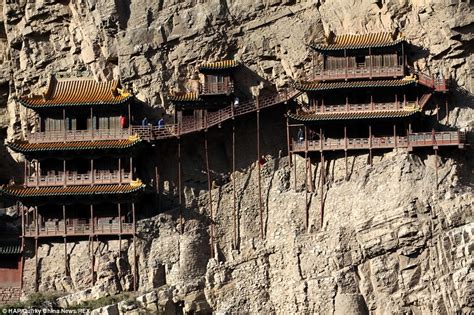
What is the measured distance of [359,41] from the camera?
8138cm

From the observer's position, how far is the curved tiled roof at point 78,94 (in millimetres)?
81062

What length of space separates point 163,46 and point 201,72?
2.67 m

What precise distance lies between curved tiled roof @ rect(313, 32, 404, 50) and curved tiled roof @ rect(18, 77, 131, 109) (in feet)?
37.9

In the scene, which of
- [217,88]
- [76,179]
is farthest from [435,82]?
[76,179]

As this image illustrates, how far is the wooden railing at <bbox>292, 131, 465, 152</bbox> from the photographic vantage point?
77.1 meters

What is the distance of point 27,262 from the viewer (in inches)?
3120

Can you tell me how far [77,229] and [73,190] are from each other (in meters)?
2.16

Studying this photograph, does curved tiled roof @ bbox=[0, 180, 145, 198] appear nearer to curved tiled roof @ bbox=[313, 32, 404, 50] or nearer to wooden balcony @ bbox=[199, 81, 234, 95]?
wooden balcony @ bbox=[199, 81, 234, 95]

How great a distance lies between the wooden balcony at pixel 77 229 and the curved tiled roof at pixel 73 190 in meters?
1.77

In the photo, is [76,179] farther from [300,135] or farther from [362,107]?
[362,107]

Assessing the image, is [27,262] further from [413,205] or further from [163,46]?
[413,205]

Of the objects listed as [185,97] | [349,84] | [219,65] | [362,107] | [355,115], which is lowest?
[355,115]

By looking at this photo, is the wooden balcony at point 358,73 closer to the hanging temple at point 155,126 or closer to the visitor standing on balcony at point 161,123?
the hanging temple at point 155,126

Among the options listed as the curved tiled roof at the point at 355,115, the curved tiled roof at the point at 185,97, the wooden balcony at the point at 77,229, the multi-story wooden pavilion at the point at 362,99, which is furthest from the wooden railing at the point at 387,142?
the wooden balcony at the point at 77,229
